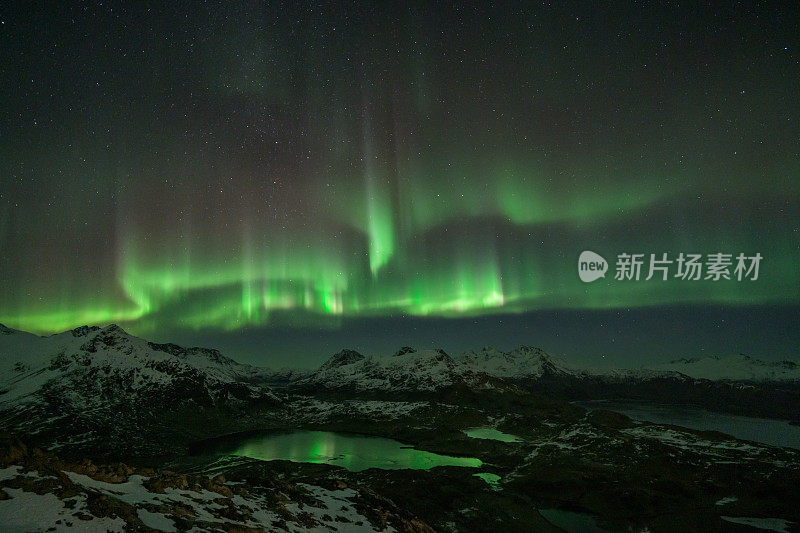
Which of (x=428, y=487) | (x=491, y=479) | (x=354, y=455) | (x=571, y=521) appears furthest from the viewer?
(x=354, y=455)

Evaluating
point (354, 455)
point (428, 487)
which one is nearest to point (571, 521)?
point (428, 487)

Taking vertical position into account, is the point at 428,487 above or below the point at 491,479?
above

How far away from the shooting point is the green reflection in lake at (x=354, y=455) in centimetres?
13888

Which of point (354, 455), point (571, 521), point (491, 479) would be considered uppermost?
point (571, 521)

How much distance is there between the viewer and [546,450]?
462ft

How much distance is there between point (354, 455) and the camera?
161375mm

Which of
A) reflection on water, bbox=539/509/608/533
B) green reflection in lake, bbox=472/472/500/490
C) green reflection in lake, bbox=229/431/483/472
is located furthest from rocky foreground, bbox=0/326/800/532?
green reflection in lake, bbox=229/431/483/472

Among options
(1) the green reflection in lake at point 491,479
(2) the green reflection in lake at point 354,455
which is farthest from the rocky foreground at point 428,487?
(2) the green reflection in lake at point 354,455

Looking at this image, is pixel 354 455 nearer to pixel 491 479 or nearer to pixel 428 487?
pixel 491 479

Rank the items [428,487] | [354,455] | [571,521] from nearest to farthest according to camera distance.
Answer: [571,521]
[428,487]
[354,455]

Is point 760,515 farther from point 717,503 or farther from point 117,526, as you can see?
point 117,526

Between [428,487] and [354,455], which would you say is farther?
[354,455]

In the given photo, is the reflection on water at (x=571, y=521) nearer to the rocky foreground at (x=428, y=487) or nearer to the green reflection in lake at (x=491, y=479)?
the rocky foreground at (x=428, y=487)

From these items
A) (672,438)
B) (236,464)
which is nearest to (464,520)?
(236,464)
